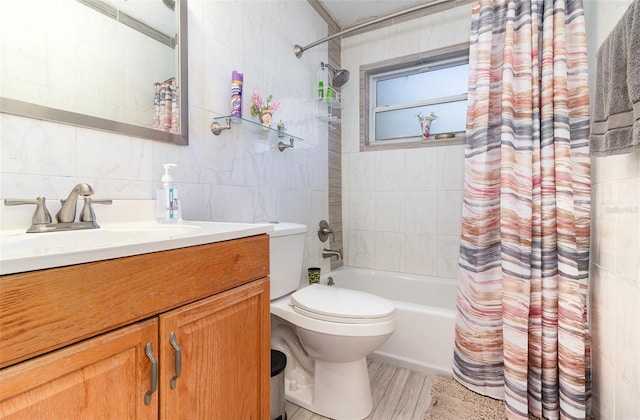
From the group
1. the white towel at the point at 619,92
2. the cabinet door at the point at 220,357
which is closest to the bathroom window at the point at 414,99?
the white towel at the point at 619,92

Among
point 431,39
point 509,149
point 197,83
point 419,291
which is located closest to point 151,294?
point 197,83

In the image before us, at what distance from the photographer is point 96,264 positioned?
1.77 ft

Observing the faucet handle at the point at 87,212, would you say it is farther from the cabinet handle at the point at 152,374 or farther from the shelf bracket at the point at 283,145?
the shelf bracket at the point at 283,145

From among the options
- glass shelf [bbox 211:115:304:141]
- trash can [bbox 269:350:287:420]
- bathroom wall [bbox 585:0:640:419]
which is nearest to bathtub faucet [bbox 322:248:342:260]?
glass shelf [bbox 211:115:304:141]

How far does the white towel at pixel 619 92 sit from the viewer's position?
0.79m

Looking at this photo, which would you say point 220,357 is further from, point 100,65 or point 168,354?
point 100,65

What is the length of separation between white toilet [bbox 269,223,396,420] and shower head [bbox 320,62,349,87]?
128 centimetres

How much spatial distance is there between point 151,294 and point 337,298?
0.93 meters

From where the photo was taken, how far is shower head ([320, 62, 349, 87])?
7.21ft

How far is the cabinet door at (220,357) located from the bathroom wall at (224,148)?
22.7 inches

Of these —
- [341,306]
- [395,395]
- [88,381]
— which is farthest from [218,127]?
[395,395]

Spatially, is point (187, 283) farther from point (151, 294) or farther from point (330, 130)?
point (330, 130)

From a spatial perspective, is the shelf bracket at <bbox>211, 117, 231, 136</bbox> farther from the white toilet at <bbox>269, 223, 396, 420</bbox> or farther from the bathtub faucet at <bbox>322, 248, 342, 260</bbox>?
the bathtub faucet at <bbox>322, 248, 342, 260</bbox>

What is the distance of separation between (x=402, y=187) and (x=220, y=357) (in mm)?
1845
